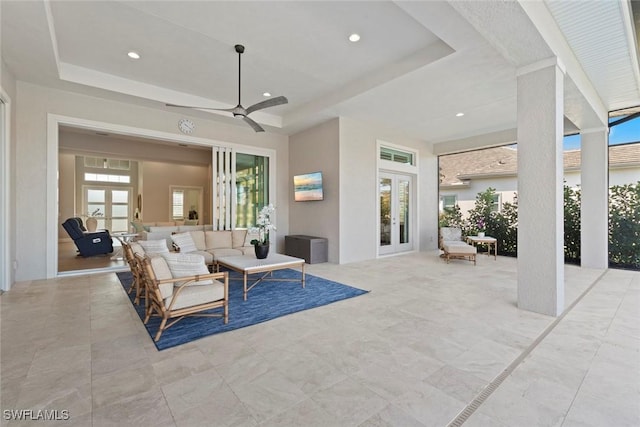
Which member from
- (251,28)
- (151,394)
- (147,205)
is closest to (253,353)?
(151,394)

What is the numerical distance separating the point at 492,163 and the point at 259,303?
9.68m

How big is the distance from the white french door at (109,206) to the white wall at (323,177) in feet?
27.6

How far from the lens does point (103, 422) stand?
164 centimetres

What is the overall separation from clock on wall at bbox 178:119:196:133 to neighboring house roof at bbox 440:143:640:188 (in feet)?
24.9

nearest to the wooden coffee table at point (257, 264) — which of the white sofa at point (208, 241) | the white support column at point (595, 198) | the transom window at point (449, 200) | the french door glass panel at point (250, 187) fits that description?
the white sofa at point (208, 241)

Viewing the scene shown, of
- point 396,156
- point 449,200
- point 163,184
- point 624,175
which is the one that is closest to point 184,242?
point 396,156

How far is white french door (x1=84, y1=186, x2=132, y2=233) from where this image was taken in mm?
11195

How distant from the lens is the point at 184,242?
541cm

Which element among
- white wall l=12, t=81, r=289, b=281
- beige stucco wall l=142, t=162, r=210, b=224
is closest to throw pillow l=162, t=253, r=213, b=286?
white wall l=12, t=81, r=289, b=281

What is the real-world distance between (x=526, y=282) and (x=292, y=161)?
19.1 feet

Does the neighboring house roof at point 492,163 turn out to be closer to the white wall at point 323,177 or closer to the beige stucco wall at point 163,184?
the white wall at point 323,177

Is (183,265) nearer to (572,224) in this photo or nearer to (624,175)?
(572,224)

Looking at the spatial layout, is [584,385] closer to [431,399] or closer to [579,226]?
[431,399]

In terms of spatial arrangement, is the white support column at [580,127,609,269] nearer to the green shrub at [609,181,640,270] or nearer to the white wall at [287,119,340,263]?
the green shrub at [609,181,640,270]
